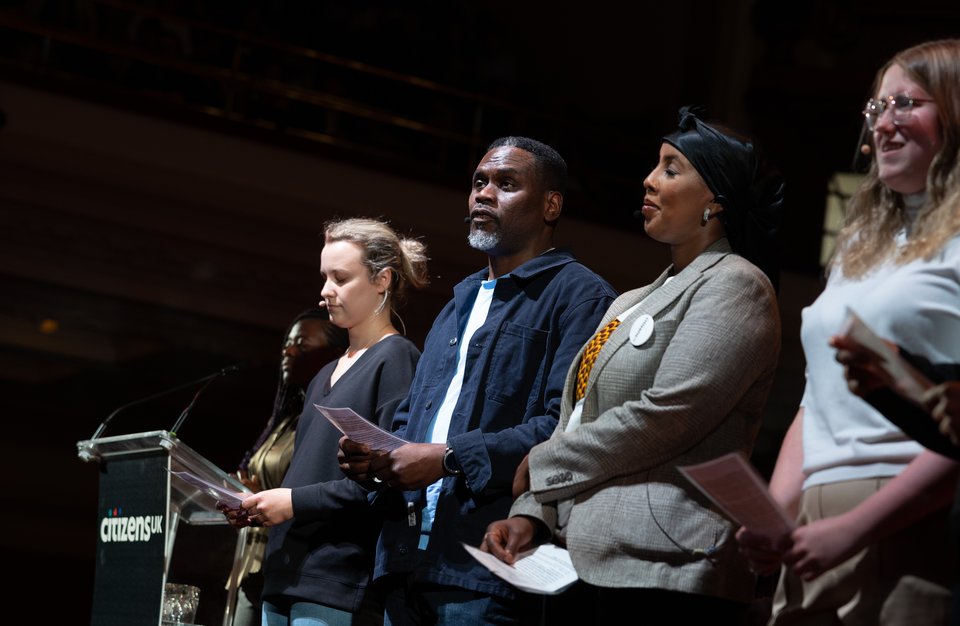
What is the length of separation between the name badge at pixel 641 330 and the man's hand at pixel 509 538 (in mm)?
337

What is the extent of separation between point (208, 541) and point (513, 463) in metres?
1.02

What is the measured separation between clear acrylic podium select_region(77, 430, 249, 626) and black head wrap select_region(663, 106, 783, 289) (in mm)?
1232

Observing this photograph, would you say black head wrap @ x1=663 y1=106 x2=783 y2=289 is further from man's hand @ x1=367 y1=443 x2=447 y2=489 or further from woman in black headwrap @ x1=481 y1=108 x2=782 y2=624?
man's hand @ x1=367 y1=443 x2=447 y2=489

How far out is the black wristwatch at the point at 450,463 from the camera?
2.21 m

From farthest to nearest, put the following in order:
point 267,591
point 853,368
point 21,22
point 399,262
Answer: point 21,22
point 399,262
point 267,591
point 853,368

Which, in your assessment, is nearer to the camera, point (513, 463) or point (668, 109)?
point (513, 463)

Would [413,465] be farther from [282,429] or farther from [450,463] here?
[282,429]

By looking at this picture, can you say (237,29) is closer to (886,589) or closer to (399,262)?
(399,262)

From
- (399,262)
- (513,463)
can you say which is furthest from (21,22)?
(513,463)

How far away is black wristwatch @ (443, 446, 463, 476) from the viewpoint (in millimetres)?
2209

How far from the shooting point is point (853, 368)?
4.42ft

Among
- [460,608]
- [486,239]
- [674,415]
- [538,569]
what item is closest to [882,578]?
[674,415]

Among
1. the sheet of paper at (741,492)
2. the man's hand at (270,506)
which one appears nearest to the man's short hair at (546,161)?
the man's hand at (270,506)

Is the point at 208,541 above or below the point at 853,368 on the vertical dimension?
below
